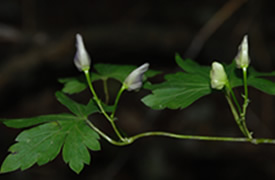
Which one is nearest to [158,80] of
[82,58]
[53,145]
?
[82,58]

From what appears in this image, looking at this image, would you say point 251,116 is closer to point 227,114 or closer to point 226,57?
point 227,114

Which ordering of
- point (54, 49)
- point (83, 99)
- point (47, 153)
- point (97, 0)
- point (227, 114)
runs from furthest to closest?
point (97, 0)
point (83, 99)
point (227, 114)
point (54, 49)
point (47, 153)

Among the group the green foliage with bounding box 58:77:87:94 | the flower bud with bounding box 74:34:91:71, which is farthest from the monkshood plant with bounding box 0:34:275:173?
the green foliage with bounding box 58:77:87:94

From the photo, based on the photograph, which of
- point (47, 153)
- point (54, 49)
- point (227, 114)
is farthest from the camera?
point (227, 114)

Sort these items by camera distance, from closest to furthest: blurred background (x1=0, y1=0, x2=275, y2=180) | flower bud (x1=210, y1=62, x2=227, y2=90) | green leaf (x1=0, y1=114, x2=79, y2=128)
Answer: flower bud (x1=210, y1=62, x2=227, y2=90)
green leaf (x1=0, y1=114, x2=79, y2=128)
blurred background (x1=0, y1=0, x2=275, y2=180)

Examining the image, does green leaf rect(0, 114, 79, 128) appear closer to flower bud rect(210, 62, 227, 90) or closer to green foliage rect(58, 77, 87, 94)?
green foliage rect(58, 77, 87, 94)

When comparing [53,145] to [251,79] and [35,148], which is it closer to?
[35,148]

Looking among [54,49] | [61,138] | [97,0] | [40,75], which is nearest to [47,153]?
[61,138]
